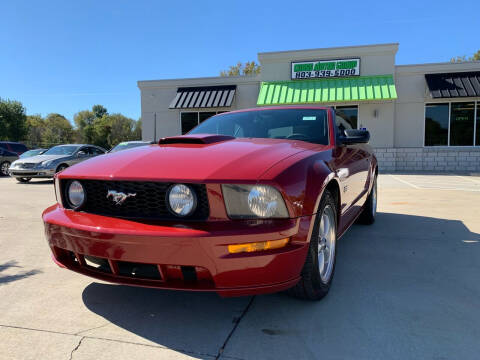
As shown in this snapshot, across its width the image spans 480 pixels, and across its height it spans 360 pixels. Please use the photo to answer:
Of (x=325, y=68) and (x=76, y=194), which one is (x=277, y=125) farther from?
(x=325, y=68)

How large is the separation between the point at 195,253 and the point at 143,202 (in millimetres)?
495

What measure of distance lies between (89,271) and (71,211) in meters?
0.43

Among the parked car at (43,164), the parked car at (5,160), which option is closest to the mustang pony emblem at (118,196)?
the parked car at (43,164)

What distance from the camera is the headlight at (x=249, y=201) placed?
1944 millimetres

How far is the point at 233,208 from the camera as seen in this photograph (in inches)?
76.8

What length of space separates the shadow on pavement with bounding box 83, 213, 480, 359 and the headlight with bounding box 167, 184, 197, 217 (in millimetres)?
745

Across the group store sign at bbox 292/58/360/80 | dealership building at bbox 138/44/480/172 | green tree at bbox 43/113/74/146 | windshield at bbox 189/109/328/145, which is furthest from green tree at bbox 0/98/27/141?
windshield at bbox 189/109/328/145

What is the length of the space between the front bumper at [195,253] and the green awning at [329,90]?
1266 cm

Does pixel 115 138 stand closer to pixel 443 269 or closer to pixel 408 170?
pixel 408 170

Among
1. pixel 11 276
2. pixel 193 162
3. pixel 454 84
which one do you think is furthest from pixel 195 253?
pixel 454 84

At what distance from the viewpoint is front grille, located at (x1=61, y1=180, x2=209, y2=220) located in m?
2.01

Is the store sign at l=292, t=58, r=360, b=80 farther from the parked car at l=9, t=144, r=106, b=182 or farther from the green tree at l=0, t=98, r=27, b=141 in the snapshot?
the green tree at l=0, t=98, r=27, b=141

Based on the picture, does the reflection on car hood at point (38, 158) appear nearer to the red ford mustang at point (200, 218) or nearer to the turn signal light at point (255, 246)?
the red ford mustang at point (200, 218)

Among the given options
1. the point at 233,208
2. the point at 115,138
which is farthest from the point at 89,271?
the point at 115,138
